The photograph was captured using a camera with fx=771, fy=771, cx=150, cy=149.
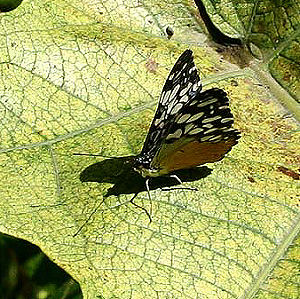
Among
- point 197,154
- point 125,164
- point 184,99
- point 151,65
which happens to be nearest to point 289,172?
point 197,154

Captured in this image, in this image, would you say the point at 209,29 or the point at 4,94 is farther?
the point at 209,29

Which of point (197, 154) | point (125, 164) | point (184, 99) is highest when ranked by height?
point (184, 99)

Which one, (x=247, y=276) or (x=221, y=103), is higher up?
(x=221, y=103)

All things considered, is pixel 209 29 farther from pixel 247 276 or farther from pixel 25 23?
pixel 247 276

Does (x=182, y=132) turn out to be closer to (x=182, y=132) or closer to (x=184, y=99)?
(x=182, y=132)

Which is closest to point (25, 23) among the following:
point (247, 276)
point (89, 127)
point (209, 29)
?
point (89, 127)

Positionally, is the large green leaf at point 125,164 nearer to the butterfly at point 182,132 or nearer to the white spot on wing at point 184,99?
the butterfly at point 182,132

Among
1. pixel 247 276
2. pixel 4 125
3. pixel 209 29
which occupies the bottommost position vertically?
pixel 4 125
